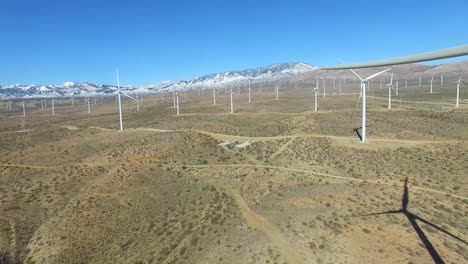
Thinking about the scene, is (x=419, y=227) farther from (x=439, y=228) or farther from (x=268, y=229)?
(x=268, y=229)

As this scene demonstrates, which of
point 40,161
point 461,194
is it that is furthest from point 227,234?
point 40,161

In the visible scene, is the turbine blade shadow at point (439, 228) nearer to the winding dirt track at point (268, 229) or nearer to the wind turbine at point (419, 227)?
the wind turbine at point (419, 227)

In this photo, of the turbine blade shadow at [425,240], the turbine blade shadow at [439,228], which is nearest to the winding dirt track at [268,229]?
the turbine blade shadow at [425,240]

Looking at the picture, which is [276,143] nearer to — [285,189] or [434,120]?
[285,189]

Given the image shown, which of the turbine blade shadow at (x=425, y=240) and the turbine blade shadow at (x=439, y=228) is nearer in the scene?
the turbine blade shadow at (x=425, y=240)

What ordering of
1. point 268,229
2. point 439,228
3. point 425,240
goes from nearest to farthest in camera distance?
1. point 425,240
2. point 439,228
3. point 268,229

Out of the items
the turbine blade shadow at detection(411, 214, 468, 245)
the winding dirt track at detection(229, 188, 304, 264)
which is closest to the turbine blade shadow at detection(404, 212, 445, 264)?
the turbine blade shadow at detection(411, 214, 468, 245)

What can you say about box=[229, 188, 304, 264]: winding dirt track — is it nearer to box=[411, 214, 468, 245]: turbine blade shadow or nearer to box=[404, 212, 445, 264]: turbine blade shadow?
box=[404, 212, 445, 264]: turbine blade shadow

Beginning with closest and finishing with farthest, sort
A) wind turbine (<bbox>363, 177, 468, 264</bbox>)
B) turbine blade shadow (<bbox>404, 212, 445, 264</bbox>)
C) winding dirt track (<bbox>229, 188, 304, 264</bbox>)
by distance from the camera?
turbine blade shadow (<bbox>404, 212, 445, 264</bbox>), wind turbine (<bbox>363, 177, 468, 264</bbox>), winding dirt track (<bbox>229, 188, 304, 264</bbox>)

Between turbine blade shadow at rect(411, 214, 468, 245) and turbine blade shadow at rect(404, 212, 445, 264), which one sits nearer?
turbine blade shadow at rect(404, 212, 445, 264)

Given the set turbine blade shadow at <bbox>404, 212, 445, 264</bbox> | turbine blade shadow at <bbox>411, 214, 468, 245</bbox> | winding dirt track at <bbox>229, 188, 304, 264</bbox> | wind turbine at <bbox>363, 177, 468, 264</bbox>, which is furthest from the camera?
turbine blade shadow at <bbox>411, 214, 468, 245</bbox>

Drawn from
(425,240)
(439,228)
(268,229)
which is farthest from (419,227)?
(268,229)
